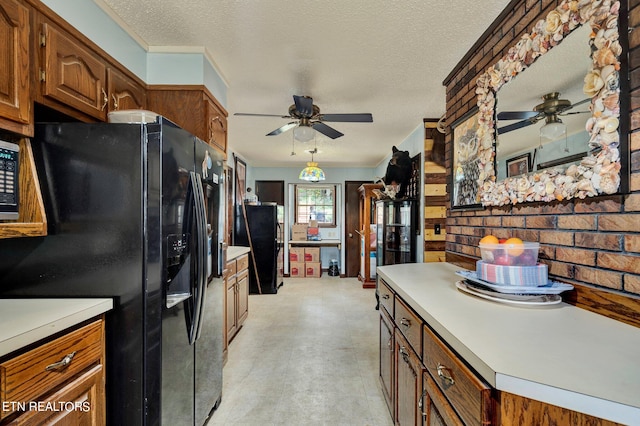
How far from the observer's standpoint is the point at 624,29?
0.99 m

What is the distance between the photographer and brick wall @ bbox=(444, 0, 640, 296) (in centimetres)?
97

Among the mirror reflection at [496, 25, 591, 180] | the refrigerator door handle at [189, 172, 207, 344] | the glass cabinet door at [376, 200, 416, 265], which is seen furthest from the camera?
the glass cabinet door at [376, 200, 416, 265]

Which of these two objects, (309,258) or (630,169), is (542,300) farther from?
(309,258)

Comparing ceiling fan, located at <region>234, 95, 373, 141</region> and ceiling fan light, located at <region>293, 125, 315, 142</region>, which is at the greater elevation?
ceiling fan, located at <region>234, 95, 373, 141</region>

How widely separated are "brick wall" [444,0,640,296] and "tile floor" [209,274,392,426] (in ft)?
4.37

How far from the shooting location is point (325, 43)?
199 centimetres

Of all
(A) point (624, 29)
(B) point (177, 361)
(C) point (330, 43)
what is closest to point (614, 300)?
(A) point (624, 29)

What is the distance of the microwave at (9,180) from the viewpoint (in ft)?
3.88

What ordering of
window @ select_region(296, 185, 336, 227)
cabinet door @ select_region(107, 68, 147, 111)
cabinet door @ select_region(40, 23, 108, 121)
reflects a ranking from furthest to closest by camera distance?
window @ select_region(296, 185, 336, 227) → cabinet door @ select_region(107, 68, 147, 111) → cabinet door @ select_region(40, 23, 108, 121)

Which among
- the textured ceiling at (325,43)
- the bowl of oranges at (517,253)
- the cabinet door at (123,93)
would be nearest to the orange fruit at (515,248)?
the bowl of oranges at (517,253)

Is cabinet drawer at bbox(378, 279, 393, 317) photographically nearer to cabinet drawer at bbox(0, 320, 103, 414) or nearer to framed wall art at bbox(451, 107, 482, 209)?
framed wall art at bbox(451, 107, 482, 209)

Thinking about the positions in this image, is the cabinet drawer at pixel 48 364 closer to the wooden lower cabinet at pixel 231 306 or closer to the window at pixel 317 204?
the wooden lower cabinet at pixel 231 306

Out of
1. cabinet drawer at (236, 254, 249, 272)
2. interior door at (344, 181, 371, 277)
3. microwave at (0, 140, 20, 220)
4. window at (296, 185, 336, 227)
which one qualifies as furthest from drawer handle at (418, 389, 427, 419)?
window at (296, 185, 336, 227)

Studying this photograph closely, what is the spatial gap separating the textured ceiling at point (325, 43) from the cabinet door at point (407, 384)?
181 cm
